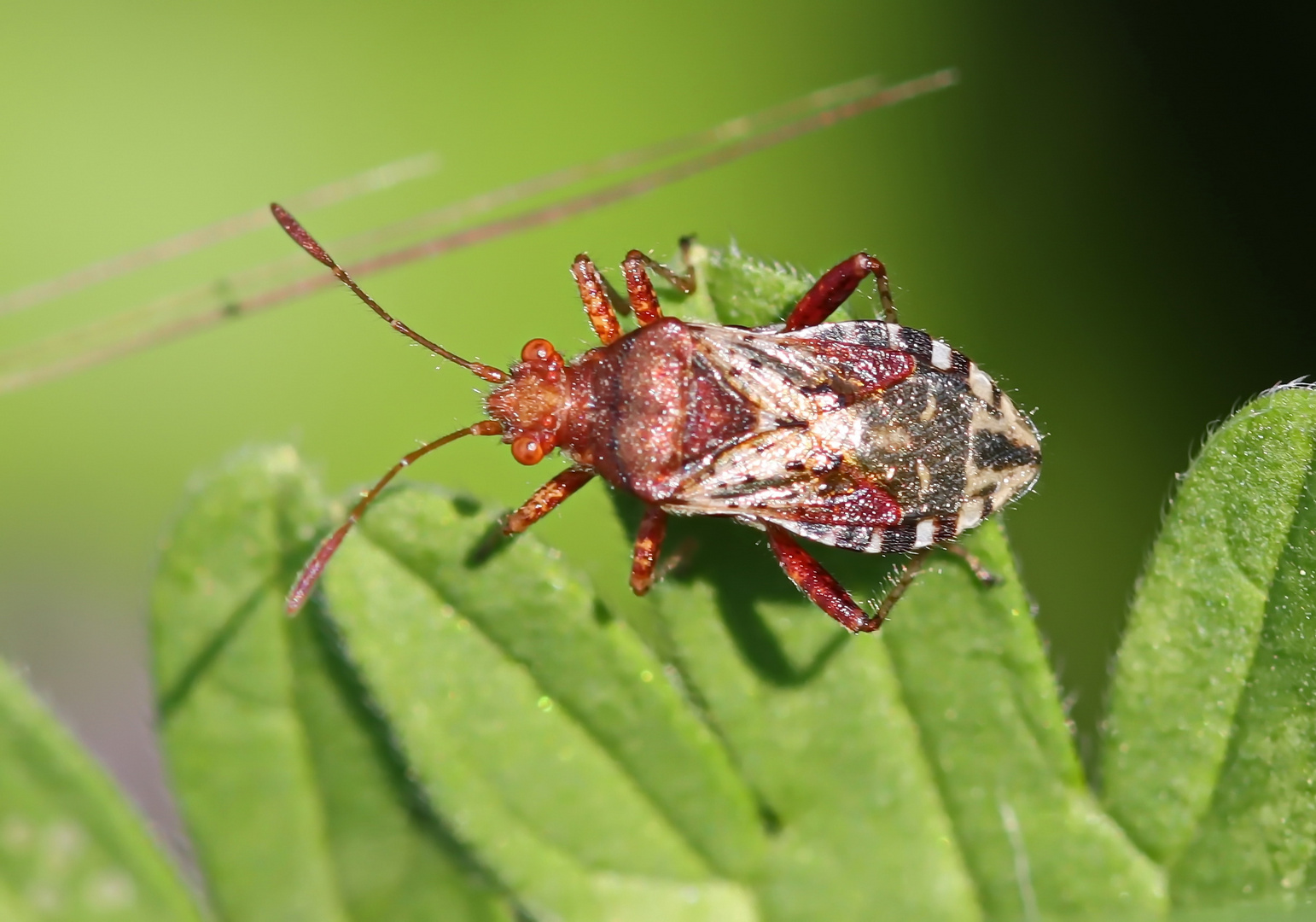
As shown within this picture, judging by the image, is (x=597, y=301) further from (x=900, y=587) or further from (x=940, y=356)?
(x=900, y=587)

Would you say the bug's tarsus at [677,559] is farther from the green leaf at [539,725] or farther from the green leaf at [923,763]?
the green leaf at [539,725]

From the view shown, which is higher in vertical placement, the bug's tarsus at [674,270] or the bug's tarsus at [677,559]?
the bug's tarsus at [674,270]

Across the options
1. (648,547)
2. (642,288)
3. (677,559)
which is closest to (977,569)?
(677,559)

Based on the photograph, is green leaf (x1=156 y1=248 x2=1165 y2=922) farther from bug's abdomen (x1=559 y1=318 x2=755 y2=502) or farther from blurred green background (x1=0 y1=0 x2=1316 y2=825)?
blurred green background (x1=0 y1=0 x2=1316 y2=825)

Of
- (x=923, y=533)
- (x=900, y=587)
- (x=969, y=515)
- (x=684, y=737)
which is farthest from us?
(x=923, y=533)

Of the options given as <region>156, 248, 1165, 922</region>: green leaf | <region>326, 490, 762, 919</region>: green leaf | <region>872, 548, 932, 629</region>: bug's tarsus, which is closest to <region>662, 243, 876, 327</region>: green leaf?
<region>156, 248, 1165, 922</region>: green leaf

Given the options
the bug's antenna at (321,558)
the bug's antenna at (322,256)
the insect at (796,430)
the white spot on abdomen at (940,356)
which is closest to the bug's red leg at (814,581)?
the insect at (796,430)
